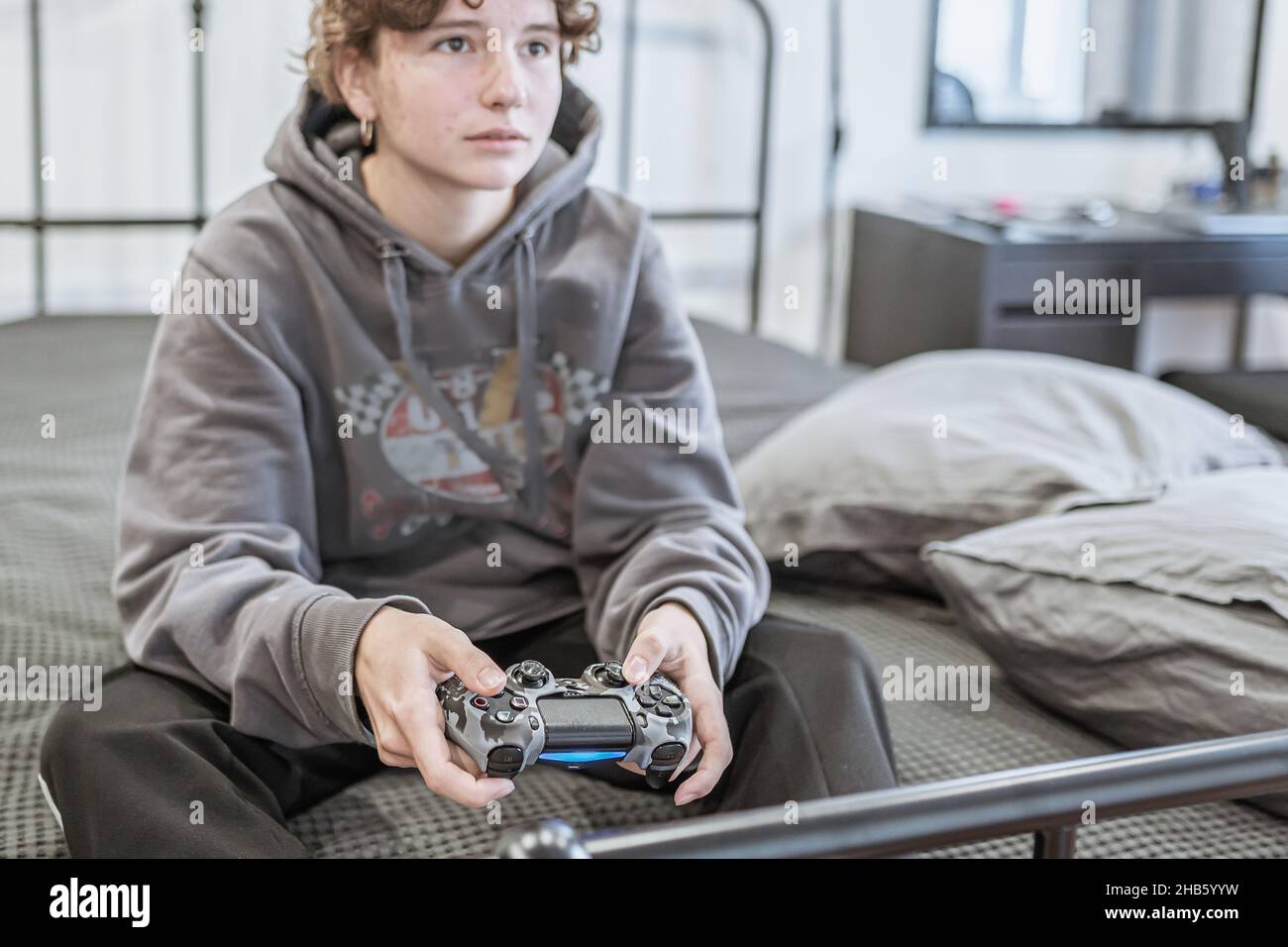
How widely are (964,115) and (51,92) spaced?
159cm

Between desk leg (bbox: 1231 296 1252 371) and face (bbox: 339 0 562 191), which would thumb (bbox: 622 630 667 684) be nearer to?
face (bbox: 339 0 562 191)

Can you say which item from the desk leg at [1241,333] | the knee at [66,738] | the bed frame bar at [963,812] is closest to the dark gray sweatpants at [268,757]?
the knee at [66,738]

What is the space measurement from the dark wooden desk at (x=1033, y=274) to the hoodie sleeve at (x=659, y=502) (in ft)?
4.38

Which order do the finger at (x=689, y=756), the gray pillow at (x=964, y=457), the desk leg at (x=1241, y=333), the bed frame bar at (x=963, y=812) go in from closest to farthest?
the bed frame bar at (x=963, y=812) → the finger at (x=689, y=756) → the gray pillow at (x=964, y=457) → the desk leg at (x=1241, y=333)

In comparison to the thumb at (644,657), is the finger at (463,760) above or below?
below

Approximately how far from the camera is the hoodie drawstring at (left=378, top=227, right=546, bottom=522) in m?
0.99

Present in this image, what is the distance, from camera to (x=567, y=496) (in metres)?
1.06

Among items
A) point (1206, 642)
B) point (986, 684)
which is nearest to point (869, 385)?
point (986, 684)

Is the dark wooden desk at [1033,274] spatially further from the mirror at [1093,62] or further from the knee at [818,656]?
the knee at [818,656]

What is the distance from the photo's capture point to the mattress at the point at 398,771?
0.89 meters

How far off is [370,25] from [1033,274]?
1.63 m

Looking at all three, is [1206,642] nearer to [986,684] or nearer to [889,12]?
[986,684]

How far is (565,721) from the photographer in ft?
2.34

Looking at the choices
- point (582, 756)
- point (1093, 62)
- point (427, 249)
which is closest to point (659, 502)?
point (427, 249)
